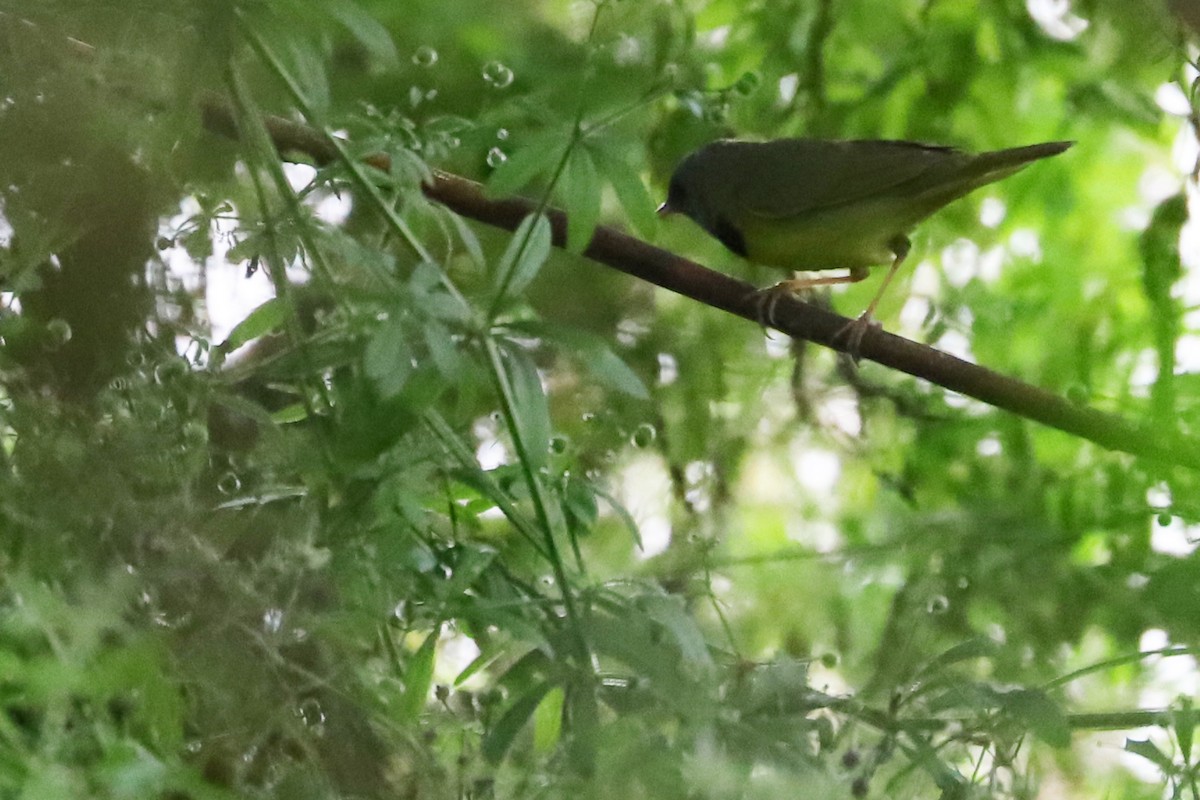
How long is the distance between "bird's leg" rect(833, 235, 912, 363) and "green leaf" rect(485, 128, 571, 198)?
309 mm

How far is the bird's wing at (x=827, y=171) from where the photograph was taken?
123 centimetres

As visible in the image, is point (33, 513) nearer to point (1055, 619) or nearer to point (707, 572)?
point (707, 572)

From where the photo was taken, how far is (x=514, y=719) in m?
0.69

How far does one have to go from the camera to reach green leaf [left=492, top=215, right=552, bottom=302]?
0.68 m

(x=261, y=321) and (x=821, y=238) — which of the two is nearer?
(x=261, y=321)

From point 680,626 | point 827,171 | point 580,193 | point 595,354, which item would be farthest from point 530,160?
point 827,171

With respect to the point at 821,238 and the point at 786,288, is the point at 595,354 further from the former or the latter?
the point at 821,238

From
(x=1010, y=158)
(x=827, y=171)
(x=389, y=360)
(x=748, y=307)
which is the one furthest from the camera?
(x=827, y=171)

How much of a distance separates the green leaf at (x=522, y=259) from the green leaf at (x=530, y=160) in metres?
0.03

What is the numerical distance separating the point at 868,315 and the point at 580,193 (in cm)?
56

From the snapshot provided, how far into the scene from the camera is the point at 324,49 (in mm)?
748

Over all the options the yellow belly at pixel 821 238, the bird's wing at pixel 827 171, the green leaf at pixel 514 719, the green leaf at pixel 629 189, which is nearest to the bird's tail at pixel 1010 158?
Answer: the bird's wing at pixel 827 171

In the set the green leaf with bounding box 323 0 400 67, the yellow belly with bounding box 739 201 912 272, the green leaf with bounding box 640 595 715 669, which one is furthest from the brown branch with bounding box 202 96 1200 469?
the yellow belly with bounding box 739 201 912 272

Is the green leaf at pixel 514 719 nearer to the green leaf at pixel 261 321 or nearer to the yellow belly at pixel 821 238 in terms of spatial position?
the green leaf at pixel 261 321
